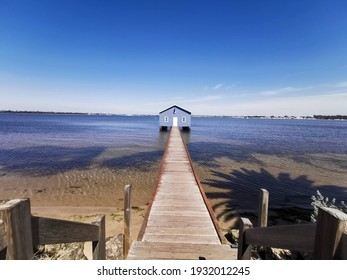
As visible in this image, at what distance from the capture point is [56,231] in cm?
173

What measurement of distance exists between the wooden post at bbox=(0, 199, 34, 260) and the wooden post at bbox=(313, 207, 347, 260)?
2113 mm

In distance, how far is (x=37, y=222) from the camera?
1.57 meters

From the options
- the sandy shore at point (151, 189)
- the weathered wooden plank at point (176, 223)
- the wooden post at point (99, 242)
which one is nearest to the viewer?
the wooden post at point (99, 242)

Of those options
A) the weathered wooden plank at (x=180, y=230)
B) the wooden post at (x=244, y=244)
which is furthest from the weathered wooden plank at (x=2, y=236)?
the weathered wooden plank at (x=180, y=230)

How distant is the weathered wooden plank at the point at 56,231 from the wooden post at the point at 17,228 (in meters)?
Result: 0.09

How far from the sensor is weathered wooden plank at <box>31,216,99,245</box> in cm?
157

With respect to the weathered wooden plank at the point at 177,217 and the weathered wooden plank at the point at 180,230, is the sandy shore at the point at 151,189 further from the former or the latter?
the weathered wooden plank at the point at 180,230

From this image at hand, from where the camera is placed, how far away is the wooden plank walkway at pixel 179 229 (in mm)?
4277

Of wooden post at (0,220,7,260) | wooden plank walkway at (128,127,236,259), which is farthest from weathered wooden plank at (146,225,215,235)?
wooden post at (0,220,7,260)

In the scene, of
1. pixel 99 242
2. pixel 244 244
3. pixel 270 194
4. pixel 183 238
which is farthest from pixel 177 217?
pixel 270 194

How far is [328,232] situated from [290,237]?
0.42 m

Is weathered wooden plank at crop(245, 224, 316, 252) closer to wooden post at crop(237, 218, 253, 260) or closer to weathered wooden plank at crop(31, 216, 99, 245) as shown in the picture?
wooden post at crop(237, 218, 253, 260)

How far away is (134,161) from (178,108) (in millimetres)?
26381

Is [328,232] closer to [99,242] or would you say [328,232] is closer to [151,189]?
[99,242]
